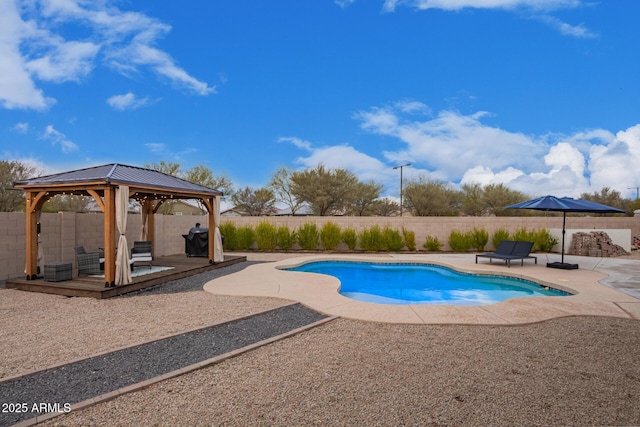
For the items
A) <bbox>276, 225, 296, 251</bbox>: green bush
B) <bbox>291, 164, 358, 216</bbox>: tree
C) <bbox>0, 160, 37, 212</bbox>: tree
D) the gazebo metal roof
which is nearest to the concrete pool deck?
the gazebo metal roof

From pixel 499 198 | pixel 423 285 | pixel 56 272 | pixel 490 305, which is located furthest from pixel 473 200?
pixel 56 272

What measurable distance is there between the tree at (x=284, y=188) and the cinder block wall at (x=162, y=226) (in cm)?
1760

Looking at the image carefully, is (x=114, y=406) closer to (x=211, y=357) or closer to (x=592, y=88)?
(x=211, y=357)

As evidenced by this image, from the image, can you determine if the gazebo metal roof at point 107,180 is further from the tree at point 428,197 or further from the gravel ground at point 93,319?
the tree at point 428,197

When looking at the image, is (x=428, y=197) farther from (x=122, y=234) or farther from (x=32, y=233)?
(x=32, y=233)

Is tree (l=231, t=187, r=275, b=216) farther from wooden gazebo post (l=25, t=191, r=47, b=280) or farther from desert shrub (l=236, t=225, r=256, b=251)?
wooden gazebo post (l=25, t=191, r=47, b=280)

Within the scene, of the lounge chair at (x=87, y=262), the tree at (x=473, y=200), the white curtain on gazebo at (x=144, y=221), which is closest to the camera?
the lounge chair at (x=87, y=262)

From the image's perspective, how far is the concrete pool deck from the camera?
536 centimetres

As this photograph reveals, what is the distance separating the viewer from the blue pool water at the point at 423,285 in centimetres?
807

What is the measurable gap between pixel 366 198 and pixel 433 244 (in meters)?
18.1

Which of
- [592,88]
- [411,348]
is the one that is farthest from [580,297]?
[592,88]

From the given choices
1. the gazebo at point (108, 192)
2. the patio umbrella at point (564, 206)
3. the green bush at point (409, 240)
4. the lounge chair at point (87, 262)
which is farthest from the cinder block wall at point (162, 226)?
the patio umbrella at point (564, 206)

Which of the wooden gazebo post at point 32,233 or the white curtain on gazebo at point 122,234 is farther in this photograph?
the wooden gazebo post at point 32,233

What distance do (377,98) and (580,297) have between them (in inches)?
523
